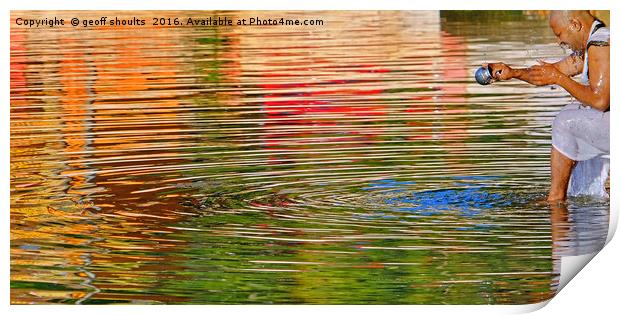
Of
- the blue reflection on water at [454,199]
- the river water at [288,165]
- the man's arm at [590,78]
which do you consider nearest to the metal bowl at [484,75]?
the man's arm at [590,78]

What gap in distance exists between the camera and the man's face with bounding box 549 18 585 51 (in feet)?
28.1

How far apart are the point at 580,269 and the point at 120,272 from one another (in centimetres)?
226

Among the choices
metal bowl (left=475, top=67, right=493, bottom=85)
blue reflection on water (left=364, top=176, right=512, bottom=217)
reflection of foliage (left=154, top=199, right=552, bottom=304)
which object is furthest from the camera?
metal bowl (left=475, top=67, right=493, bottom=85)

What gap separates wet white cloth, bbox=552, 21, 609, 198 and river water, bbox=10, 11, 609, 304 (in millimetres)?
159

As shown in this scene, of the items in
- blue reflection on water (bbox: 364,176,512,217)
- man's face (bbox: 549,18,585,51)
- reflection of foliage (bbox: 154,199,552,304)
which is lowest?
reflection of foliage (bbox: 154,199,552,304)

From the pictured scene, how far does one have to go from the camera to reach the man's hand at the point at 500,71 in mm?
8492

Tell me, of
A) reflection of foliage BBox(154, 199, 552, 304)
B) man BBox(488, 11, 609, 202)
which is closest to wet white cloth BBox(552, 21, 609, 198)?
man BBox(488, 11, 609, 202)

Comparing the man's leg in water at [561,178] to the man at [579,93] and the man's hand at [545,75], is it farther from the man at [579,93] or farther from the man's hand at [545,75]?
the man's hand at [545,75]

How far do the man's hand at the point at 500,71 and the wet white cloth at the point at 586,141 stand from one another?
0.36 metres

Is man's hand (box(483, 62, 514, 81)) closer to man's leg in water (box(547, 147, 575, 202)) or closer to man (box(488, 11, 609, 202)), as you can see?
man (box(488, 11, 609, 202))

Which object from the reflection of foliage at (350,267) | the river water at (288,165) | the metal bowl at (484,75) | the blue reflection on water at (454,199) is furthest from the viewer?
the metal bowl at (484,75)

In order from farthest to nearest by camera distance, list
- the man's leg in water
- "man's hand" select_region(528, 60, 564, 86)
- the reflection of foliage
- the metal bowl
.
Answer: the metal bowl, the man's leg in water, "man's hand" select_region(528, 60, 564, 86), the reflection of foliage

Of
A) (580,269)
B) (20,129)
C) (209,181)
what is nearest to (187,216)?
(209,181)

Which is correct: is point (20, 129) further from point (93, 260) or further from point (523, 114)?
point (523, 114)
